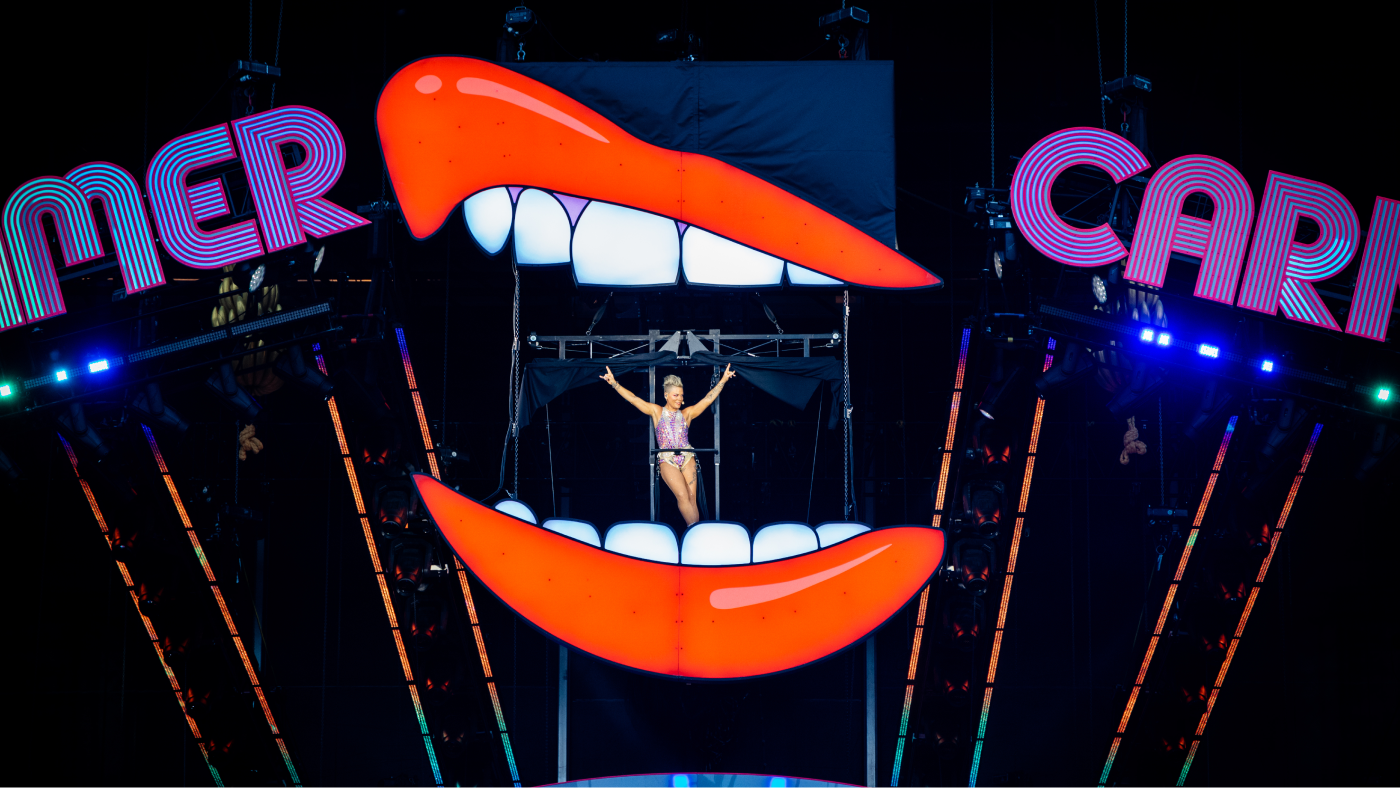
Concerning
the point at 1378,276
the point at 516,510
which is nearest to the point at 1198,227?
the point at 1378,276

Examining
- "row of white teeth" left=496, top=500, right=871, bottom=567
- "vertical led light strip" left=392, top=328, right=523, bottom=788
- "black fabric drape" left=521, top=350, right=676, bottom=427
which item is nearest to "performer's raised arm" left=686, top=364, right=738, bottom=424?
"black fabric drape" left=521, top=350, right=676, bottom=427

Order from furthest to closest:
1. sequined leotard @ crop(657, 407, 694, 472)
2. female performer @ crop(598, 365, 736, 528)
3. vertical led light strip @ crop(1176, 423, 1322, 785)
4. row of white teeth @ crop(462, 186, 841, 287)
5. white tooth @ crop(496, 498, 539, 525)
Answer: vertical led light strip @ crop(1176, 423, 1322, 785), sequined leotard @ crop(657, 407, 694, 472), female performer @ crop(598, 365, 736, 528), row of white teeth @ crop(462, 186, 841, 287), white tooth @ crop(496, 498, 539, 525)

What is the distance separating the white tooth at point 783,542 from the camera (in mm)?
8953

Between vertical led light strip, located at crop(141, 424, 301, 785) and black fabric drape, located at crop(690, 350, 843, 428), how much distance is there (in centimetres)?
478

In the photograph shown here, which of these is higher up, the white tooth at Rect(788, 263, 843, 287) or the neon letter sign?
the neon letter sign

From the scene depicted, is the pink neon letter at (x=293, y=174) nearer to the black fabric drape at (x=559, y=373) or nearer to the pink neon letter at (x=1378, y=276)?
the black fabric drape at (x=559, y=373)

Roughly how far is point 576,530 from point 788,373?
6.81ft

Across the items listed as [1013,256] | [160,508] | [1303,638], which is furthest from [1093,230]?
[160,508]

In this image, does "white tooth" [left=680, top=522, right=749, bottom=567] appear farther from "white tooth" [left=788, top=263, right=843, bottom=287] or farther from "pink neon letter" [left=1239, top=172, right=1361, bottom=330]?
"pink neon letter" [left=1239, top=172, right=1361, bottom=330]

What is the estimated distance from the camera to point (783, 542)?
899cm

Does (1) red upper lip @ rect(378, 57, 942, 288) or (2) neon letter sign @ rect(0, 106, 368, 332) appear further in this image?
(2) neon letter sign @ rect(0, 106, 368, 332)

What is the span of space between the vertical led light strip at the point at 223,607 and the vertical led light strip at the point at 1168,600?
23.8ft

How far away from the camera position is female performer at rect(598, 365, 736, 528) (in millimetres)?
10266

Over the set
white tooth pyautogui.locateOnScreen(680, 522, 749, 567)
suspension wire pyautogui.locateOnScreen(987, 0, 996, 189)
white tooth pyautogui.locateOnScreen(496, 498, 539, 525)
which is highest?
suspension wire pyautogui.locateOnScreen(987, 0, 996, 189)
